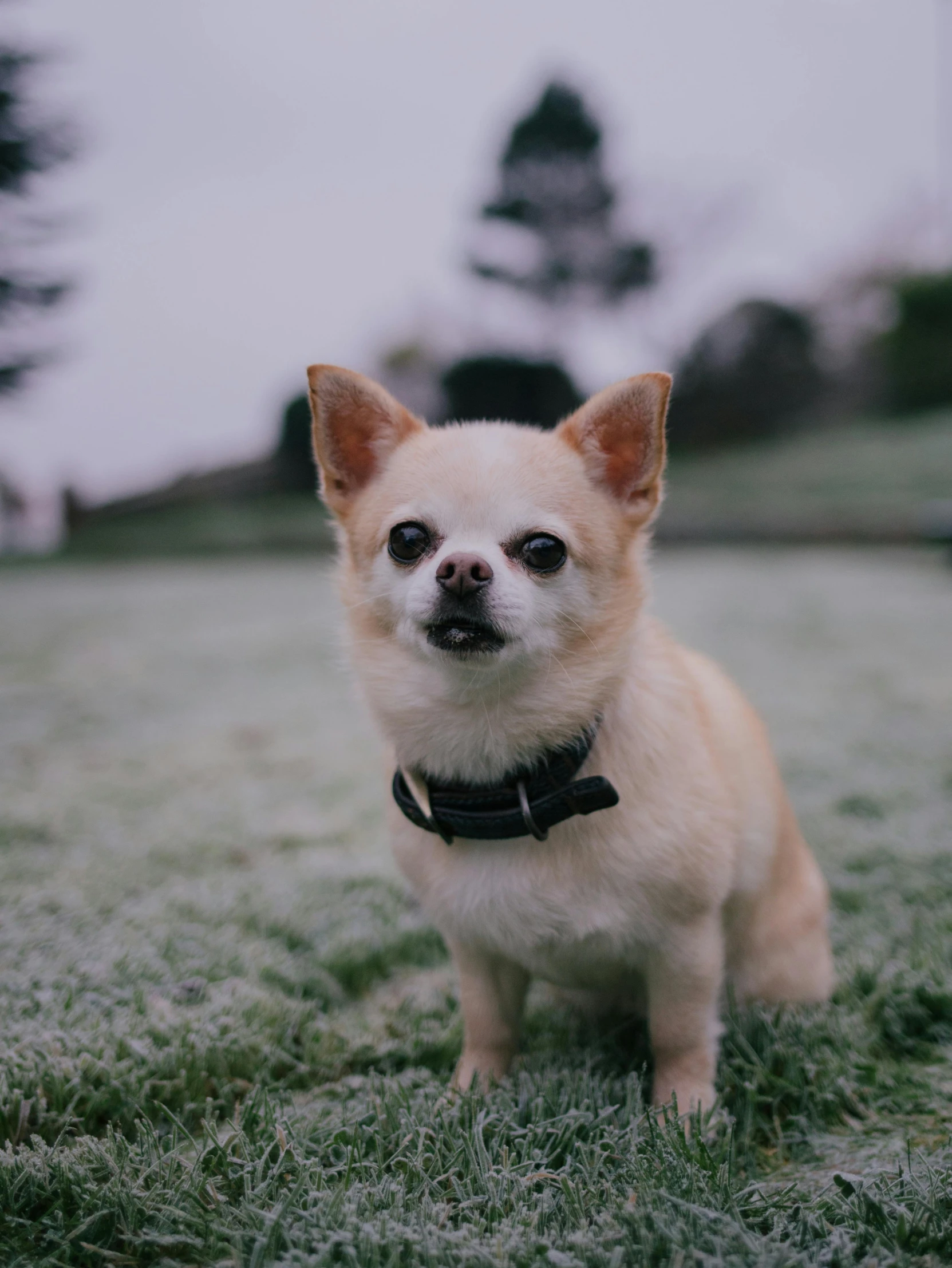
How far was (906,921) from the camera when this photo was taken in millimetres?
2068

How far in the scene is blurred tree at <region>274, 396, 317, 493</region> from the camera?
14828 millimetres

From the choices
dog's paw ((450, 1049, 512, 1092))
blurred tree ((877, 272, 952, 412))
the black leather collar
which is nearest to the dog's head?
the black leather collar

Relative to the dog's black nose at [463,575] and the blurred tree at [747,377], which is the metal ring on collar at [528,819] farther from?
the blurred tree at [747,377]

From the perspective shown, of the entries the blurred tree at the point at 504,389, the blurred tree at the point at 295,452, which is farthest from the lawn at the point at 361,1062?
the blurred tree at the point at 504,389

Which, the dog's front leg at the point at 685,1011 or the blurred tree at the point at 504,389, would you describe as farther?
the blurred tree at the point at 504,389

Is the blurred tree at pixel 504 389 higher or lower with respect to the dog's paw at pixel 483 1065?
higher

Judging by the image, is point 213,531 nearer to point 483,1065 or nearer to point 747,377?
point 747,377

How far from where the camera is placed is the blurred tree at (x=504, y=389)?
1573 centimetres

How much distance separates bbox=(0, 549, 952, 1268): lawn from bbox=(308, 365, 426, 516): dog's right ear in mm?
308

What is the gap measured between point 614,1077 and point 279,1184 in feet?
2.14

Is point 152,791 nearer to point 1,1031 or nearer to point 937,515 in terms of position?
point 1,1031

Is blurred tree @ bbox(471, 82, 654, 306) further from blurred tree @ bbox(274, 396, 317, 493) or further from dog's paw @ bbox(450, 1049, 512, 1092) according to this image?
Result: dog's paw @ bbox(450, 1049, 512, 1092)

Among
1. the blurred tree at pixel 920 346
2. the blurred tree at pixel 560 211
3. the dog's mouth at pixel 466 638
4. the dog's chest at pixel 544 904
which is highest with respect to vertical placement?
the blurred tree at pixel 560 211

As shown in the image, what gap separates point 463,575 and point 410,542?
216 mm
